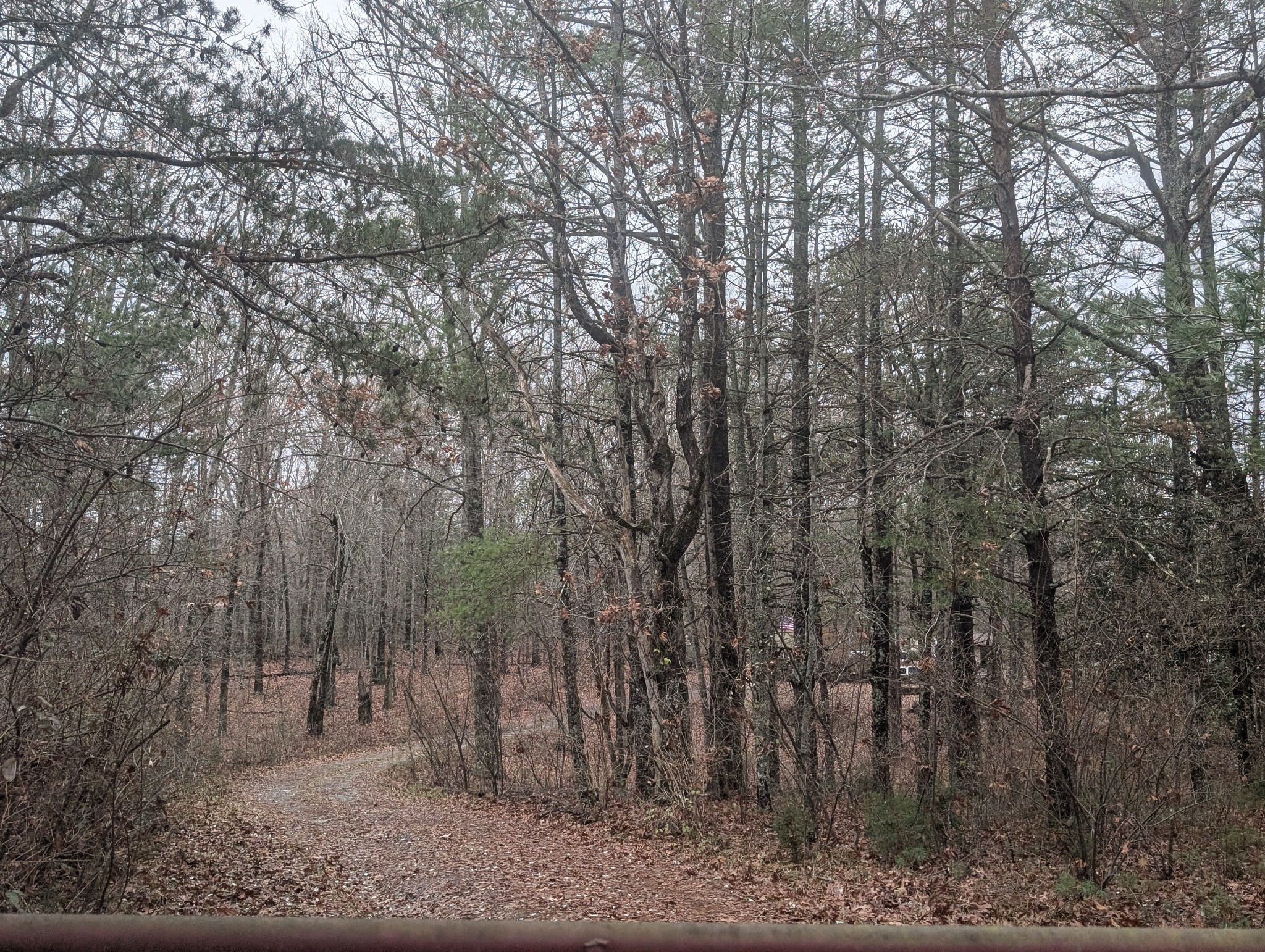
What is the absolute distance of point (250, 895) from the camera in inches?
314

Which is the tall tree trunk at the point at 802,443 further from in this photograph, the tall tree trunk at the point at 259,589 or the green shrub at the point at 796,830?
the tall tree trunk at the point at 259,589

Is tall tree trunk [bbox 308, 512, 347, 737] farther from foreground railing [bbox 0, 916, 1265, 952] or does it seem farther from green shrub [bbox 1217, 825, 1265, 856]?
foreground railing [bbox 0, 916, 1265, 952]

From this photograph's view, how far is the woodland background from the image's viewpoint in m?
6.66

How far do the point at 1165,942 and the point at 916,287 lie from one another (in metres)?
12.7

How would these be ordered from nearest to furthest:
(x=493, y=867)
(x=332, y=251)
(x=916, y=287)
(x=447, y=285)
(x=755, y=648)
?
(x=332, y=251)
(x=447, y=285)
(x=493, y=867)
(x=755, y=648)
(x=916, y=287)

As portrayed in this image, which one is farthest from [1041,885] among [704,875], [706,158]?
[706,158]

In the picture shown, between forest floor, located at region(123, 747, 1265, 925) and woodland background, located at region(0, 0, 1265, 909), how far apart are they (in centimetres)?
54

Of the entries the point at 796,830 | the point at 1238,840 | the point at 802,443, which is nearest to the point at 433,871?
the point at 796,830

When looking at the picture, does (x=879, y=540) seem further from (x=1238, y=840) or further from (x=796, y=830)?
(x=1238, y=840)

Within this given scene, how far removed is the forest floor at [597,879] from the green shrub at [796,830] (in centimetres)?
19

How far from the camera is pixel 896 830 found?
9430 millimetres

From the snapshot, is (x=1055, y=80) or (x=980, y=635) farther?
(x=980, y=635)

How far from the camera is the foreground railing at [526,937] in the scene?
141 centimetres

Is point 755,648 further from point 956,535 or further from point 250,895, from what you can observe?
point 250,895
